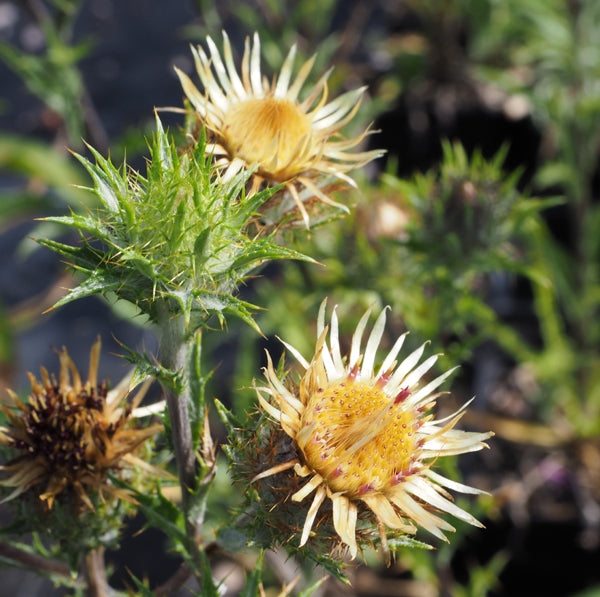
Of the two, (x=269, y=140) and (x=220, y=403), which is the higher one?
(x=269, y=140)

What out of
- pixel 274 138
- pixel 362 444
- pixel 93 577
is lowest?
pixel 93 577

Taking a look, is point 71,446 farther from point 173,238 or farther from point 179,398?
point 173,238

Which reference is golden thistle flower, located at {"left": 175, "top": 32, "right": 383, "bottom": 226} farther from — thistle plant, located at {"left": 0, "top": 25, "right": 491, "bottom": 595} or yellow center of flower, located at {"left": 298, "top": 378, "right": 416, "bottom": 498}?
yellow center of flower, located at {"left": 298, "top": 378, "right": 416, "bottom": 498}

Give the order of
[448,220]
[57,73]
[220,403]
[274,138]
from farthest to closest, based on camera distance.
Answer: [57,73] < [448,220] < [274,138] < [220,403]

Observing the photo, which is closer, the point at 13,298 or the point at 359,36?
the point at 13,298

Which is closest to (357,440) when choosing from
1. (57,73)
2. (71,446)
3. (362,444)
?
(362,444)

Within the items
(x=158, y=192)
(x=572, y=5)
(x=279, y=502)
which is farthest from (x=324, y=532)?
(x=572, y=5)

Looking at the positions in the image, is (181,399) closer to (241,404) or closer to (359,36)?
(241,404)
